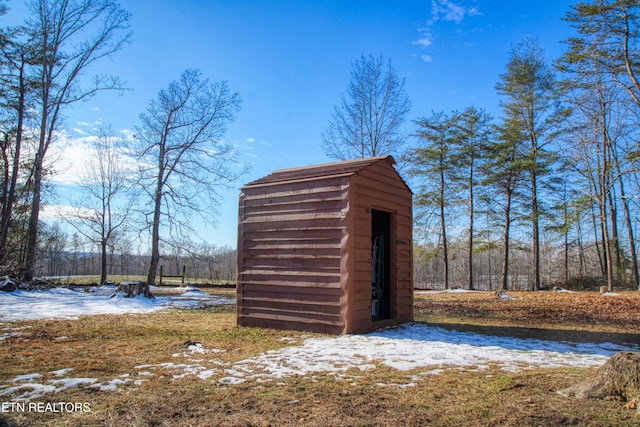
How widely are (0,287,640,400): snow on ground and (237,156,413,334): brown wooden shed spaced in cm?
71

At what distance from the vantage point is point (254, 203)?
25.7ft

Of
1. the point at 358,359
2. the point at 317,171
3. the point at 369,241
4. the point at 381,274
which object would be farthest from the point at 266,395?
the point at 381,274

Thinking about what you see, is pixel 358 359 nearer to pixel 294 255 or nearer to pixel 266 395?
pixel 266 395

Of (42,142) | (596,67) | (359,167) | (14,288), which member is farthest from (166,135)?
(596,67)

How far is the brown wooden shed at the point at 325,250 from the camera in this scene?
6695 millimetres

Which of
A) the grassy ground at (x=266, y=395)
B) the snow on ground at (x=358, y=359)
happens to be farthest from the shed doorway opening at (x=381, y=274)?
the grassy ground at (x=266, y=395)

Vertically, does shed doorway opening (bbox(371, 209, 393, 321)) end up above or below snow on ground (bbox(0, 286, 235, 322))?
above

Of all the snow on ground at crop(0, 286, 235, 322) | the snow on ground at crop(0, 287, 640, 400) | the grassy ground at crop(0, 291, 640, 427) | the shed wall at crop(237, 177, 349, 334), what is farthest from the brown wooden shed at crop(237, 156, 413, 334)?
the snow on ground at crop(0, 286, 235, 322)

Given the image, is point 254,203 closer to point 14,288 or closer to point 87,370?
point 87,370

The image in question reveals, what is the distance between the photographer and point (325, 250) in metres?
6.84

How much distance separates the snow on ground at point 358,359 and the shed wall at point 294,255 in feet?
2.83

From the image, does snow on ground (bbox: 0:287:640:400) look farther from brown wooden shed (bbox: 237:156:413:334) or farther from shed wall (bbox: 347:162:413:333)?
brown wooden shed (bbox: 237:156:413:334)

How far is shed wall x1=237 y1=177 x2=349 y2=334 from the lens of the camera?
6.73m

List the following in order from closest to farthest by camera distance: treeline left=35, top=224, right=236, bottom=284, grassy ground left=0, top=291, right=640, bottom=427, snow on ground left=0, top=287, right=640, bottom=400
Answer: grassy ground left=0, top=291, right=640, bottom=427 → snow on ground left=0, top=287, right=640, bottom=400 → treeline left=35, top=224, right=236, bottom=284
